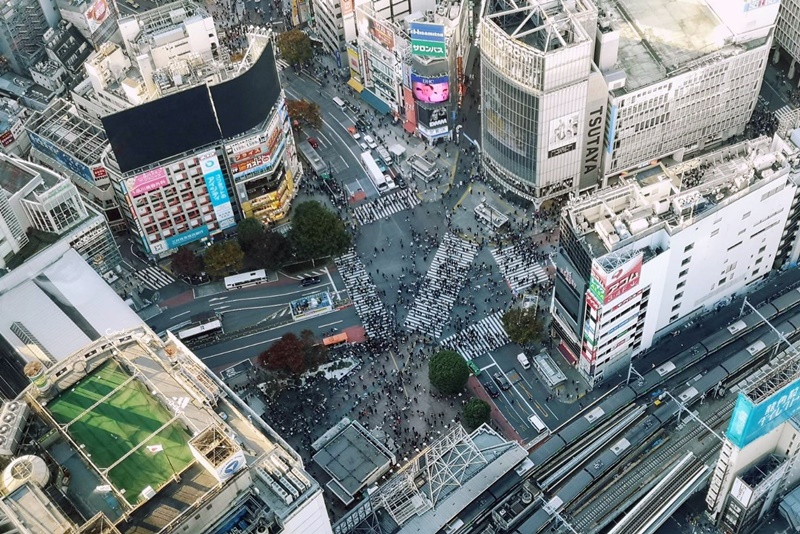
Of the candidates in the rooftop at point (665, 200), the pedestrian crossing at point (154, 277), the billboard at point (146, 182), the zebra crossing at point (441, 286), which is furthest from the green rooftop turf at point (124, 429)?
the rooftop at point (665, 200)

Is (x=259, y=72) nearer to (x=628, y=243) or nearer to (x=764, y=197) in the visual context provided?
(x=628, y=243)

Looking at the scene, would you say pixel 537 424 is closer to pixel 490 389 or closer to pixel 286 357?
pixel 490 389

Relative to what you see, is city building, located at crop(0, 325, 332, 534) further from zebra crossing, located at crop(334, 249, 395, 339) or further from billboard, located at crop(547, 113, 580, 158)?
billboard, located at crop(547, 113, 580, 158)

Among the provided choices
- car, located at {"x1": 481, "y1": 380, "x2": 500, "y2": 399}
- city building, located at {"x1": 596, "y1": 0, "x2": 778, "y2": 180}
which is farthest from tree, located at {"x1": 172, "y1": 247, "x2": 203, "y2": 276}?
A: city building, located at {"x1": 596, "y1": 0, "x2": 778, "y2": 180}

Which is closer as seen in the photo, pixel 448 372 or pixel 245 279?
pixel 448 372

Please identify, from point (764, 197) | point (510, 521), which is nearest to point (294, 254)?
point (510, 521)

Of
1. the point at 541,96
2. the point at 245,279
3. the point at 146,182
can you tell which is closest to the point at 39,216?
the point at 146,182
